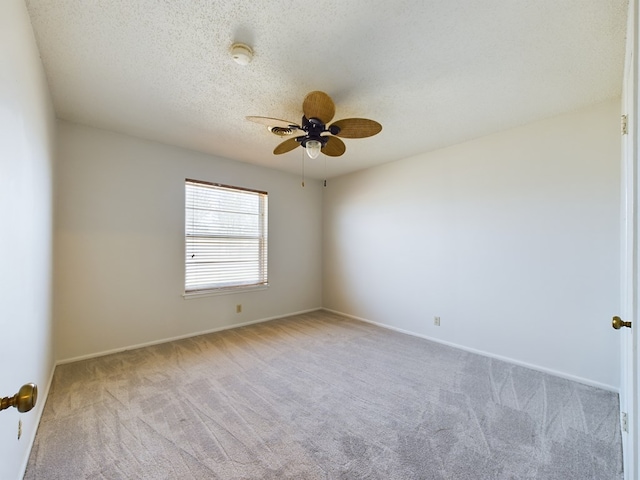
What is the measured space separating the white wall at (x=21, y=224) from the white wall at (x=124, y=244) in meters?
0.74

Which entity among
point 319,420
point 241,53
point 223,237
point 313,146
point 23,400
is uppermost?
point 241,53

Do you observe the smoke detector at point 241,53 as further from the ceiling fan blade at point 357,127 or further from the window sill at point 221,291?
the window sill at point 221,291

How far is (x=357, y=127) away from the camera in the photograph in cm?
217

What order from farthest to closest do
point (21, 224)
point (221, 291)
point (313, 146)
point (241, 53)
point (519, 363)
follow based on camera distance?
1. point (221, 291)
2. point (519, 363)
3. point (313, 146)
4. point (241, 53)
5. point (21, 224)

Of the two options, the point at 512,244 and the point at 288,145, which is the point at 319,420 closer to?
the point at 288,145

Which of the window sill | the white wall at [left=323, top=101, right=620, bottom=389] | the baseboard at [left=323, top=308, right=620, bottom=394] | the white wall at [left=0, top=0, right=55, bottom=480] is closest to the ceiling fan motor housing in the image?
the white wall at [left=0, top=0, right=55, bottom=480]

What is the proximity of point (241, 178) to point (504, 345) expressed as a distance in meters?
4.05

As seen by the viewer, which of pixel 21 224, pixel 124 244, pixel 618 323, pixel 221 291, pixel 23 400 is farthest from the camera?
pixel 221 291

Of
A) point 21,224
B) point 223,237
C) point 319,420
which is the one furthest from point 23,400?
point 223,237

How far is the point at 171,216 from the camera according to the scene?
3.58 meters

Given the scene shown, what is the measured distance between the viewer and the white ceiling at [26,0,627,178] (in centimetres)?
155

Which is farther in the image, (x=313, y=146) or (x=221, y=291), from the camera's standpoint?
(x=221, y=291)

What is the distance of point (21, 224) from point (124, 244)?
1806 mm

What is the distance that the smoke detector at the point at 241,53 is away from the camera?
5.82 ft
